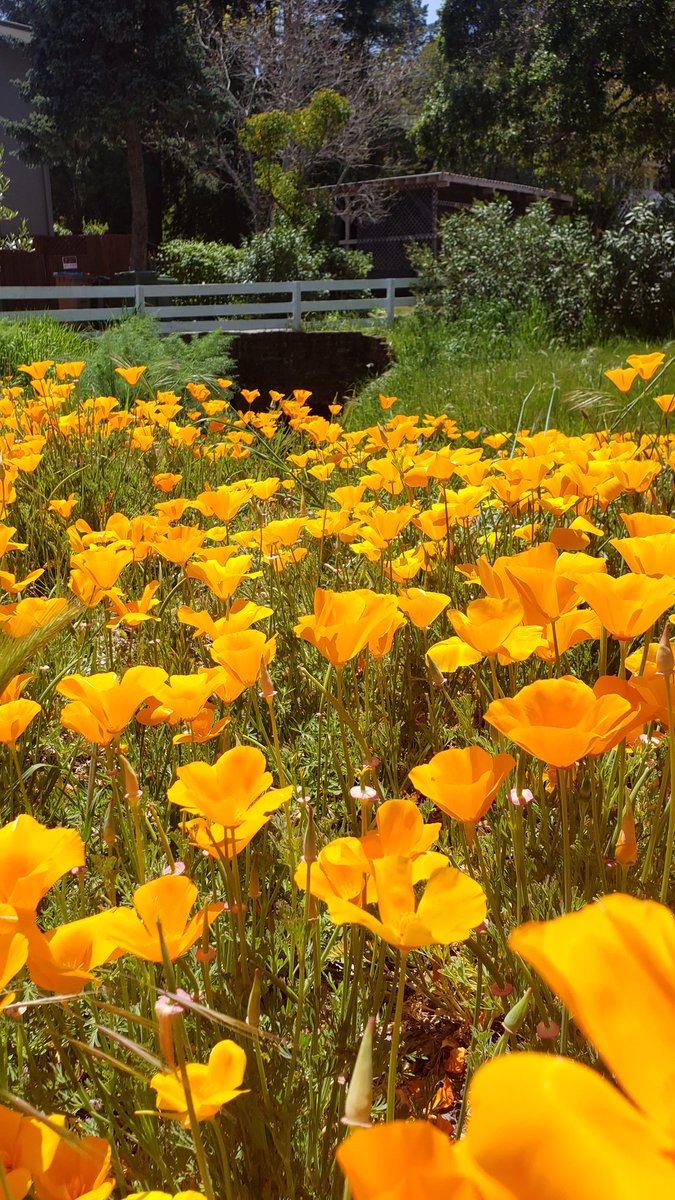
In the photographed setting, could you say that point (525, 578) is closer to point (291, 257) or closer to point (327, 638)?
point (327, 638)

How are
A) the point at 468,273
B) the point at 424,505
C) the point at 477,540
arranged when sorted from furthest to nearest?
1. the point at 468,273
2. the point at 424,505
3. the point at 477,540

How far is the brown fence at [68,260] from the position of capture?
19.5m

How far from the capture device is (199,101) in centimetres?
2202

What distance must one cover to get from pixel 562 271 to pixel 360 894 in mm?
13959

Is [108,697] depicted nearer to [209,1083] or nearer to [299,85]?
[209,1083]

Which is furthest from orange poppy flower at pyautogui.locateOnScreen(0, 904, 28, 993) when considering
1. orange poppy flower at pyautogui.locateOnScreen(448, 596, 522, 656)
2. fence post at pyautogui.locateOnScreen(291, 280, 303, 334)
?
fence post at pyautogui.locateOnScreen(291, 280, 303, 334)

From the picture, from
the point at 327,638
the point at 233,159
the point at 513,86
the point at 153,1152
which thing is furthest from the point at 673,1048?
the point at 233,159

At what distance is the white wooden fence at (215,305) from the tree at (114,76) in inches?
226

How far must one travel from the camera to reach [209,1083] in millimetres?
612

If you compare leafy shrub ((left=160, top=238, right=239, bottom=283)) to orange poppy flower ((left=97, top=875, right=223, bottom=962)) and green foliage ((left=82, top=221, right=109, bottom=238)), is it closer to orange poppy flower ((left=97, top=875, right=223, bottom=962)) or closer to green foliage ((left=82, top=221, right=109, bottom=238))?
green foliage ((left=82, top=221, right=109, bottom=238))

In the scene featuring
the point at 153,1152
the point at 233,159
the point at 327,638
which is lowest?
the point at 153,1152

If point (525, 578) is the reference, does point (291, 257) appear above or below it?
above

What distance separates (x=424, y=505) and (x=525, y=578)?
2.05 m

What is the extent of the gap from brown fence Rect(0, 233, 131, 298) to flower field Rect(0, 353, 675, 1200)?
18497 mm
